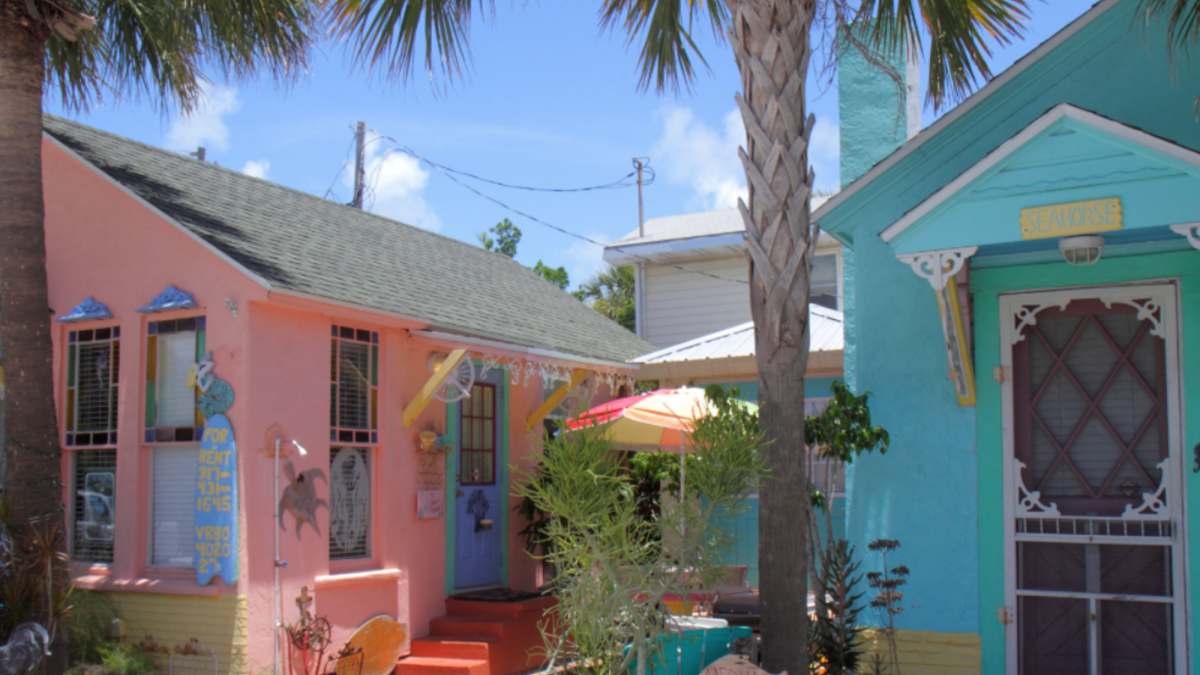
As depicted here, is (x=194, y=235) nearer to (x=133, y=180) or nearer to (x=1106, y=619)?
(x=133, y=180)

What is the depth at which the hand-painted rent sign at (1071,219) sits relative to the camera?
5.42 meters

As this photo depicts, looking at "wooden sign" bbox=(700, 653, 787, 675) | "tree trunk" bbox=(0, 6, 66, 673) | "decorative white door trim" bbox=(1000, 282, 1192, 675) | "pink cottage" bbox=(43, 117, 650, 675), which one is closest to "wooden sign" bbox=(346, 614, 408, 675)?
"pink cottage" bbox=(43, 117, 650, 675)

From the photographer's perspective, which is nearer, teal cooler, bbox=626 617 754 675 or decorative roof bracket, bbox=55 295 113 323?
teal cooler, bbox=626 617 754 675

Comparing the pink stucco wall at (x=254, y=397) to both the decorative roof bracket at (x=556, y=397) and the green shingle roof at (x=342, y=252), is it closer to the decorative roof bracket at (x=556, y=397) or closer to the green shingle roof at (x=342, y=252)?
the green shingle roof at (x=342, y=252)

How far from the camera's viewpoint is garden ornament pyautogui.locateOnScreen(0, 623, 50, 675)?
22.5 feet

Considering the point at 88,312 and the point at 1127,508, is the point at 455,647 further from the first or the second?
the point at 1127,508

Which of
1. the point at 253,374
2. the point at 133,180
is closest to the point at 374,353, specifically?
the point at 253,374

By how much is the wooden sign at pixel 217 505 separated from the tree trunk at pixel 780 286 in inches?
186

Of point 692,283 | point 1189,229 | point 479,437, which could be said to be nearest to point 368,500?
point 479,437

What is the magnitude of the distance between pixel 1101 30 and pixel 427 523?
7.46 m

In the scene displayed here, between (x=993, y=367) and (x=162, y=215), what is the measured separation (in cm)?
703

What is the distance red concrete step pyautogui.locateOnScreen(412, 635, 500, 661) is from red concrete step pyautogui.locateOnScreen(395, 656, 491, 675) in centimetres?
6

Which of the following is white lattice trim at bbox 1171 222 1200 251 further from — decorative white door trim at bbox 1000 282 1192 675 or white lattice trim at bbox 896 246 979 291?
decorative white door trim at bbox 1000 282 1192 675

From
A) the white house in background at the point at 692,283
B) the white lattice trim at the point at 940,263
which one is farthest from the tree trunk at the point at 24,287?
the white house in background at the point at 692,283
